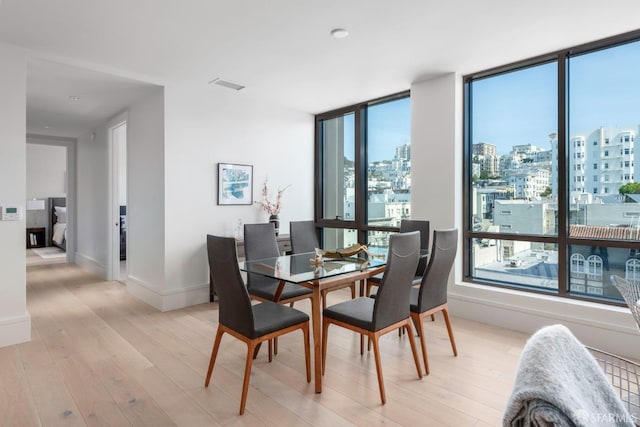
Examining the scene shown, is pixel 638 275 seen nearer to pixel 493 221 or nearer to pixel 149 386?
pixel 493 221

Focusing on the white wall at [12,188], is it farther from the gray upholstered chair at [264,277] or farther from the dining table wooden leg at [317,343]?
the dining table wooden leg at [317,343]

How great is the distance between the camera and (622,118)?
305 centimetres

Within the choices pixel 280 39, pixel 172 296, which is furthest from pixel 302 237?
pixel 280 39

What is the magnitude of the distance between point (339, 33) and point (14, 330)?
3.74 metres

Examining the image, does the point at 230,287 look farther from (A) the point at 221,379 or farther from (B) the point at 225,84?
(B) the point at 225,84

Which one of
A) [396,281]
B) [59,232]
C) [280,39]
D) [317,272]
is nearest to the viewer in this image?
[396,281]

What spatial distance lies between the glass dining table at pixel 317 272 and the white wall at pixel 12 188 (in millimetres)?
2112

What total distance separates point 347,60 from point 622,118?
2.42 meters

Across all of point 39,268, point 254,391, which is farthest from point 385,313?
point 39,268

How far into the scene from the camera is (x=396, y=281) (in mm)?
2289

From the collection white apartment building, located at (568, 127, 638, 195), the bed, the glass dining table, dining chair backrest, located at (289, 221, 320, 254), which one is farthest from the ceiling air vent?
the bed

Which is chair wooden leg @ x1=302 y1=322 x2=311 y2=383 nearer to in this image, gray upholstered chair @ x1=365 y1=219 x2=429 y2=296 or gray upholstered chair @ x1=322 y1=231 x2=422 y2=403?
gray upholstered chair @ x1=322 y1=231 x2=422 y2=403

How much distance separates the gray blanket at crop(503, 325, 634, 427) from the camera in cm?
69

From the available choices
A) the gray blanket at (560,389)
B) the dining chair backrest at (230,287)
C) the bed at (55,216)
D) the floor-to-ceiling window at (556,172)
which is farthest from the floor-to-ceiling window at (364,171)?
the bed at (55,216)
